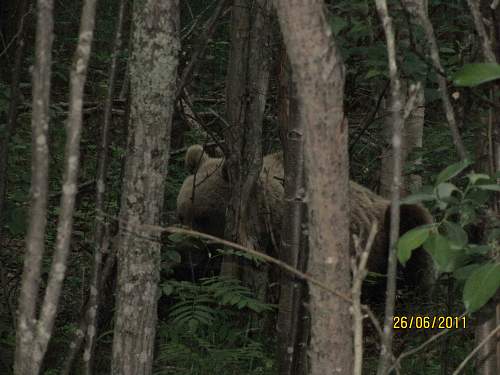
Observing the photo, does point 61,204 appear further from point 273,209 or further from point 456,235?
point 273,209

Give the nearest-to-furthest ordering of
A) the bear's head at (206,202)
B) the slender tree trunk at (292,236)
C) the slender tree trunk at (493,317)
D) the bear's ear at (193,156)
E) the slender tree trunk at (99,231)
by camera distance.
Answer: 1. the slender tree trunk at (493,317)
2. the slender tree trunk at (99,231)
3. the slender tree trunk at (292,236)
4. the bear's ear at (193,156)
5. the bear's head at (206,202)

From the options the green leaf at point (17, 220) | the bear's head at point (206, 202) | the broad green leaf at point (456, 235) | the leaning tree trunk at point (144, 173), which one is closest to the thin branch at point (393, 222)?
the broad green leaf at point (456, 235)

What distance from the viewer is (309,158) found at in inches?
90.3

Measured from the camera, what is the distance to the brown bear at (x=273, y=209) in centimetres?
680

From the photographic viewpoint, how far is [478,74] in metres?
2.42

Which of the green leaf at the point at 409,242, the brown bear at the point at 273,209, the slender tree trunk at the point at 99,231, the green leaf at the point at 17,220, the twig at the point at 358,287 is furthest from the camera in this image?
the brown bear at the point at 273,209

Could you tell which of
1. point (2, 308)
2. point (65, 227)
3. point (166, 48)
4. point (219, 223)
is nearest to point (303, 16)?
point (65, 227)

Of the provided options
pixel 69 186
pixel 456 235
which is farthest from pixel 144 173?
pixel 456 235

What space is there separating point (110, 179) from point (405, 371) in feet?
9.90

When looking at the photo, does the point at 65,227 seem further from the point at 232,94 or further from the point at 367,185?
the point at 367,185

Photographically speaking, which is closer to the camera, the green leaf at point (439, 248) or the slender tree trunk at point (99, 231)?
the green leaf at point (439, 248)

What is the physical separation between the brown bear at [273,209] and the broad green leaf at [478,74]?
3.53 metres

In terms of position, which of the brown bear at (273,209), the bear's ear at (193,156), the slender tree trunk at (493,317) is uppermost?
the bear's ear at (193,156)

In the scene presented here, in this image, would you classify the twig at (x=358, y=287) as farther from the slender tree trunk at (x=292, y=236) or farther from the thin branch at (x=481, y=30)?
the slender tree trunk at (x=292, y=236)
